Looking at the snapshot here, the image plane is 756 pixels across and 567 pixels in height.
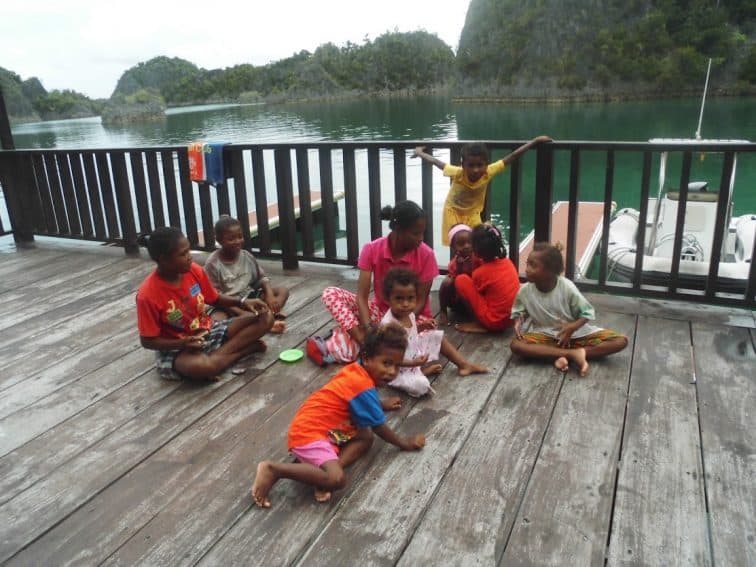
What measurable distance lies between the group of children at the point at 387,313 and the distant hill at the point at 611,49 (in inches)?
2020

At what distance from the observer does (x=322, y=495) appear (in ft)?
5.89

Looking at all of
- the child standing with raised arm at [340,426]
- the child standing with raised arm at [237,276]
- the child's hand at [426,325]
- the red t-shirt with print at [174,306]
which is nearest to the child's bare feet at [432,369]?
the child's hand at [426,325]

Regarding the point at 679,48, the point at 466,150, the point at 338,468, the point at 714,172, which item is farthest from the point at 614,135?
the point at 338,468

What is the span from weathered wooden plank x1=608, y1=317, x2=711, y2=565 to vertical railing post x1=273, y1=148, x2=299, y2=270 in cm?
258

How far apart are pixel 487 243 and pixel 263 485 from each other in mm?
1754

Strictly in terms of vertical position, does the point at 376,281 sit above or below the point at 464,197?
below

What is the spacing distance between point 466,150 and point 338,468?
7.04ft

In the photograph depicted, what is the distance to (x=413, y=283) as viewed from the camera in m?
2.51

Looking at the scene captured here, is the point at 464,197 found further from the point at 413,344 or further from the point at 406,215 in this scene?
the point at 413,344

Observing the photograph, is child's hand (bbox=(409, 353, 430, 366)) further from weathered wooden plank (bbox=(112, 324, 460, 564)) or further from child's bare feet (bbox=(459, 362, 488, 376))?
weathered wooden plank (bbox=(112, 324, 460, 564))

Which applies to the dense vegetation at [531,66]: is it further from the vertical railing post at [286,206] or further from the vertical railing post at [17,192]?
the vertical railing post at [286,206]

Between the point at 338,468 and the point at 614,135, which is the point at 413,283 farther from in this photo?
the point at 614,135

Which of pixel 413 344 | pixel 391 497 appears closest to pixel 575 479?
pixel 391 497

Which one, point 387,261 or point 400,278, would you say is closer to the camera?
point 400,278
